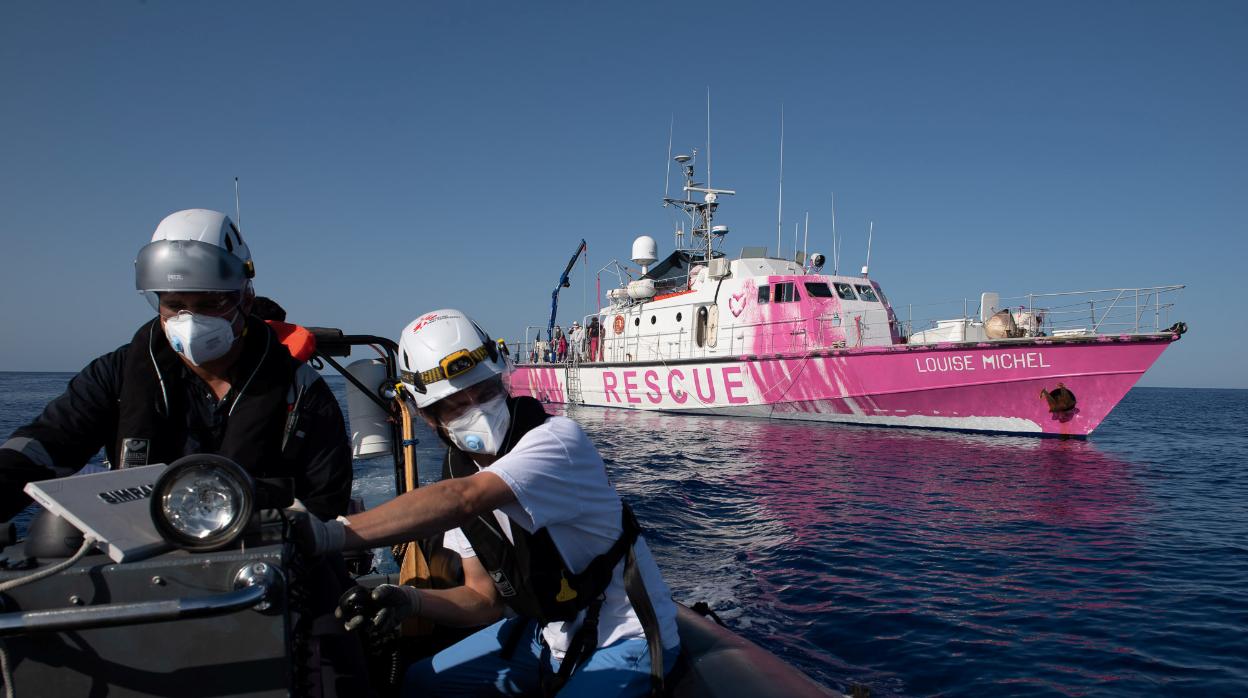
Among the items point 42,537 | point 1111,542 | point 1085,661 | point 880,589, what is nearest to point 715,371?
point 1111,542

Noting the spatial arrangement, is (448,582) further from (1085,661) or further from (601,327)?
(601,327)

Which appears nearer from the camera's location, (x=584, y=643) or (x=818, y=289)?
(x=584, y=643)

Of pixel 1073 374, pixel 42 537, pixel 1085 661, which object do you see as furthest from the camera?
pixel 1073 374

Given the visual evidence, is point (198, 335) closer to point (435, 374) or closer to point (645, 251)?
point (435, 374)

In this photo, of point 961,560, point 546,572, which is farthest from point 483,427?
point 961,560

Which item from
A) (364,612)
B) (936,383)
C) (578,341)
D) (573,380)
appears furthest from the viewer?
(578,341)

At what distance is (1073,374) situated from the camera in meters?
16.4

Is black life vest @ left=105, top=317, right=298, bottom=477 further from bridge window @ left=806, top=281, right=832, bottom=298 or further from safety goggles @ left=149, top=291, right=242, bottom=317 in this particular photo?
bridge window @ left=806, top=281, right=832, bottom=298

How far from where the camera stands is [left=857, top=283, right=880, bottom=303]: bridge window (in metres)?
21.4

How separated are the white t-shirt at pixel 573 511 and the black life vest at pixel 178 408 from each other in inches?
35.2

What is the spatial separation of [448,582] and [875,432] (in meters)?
16.9

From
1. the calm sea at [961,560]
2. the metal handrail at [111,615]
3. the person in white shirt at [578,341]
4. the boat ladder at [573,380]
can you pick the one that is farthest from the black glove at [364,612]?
the person in white shirt at [578,341]

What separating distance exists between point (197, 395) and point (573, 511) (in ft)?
4.60

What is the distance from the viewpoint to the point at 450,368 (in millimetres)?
2186
